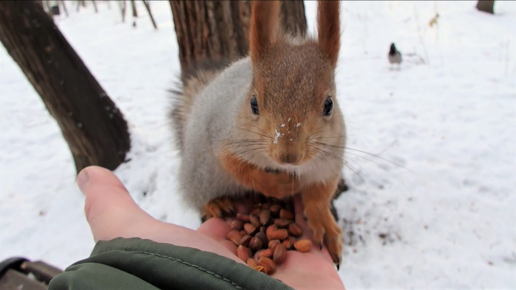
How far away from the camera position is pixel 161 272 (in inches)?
30.9

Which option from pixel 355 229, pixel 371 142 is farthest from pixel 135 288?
pixel 371 142

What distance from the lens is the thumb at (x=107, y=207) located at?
1.12 meters

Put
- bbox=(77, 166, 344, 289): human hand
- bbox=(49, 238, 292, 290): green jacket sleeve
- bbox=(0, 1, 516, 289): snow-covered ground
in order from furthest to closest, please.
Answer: bbox=(0, 1, 516, 289): snow-covered ground → bbox=(77, 166, 344, 289): human hand → bbox=(49, 238, 292, 290): green jacket sleeve

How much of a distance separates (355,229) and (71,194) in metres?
1.77

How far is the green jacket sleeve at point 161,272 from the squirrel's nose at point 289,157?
29 centimetres

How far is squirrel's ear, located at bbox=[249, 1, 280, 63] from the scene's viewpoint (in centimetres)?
114

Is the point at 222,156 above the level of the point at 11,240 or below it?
above

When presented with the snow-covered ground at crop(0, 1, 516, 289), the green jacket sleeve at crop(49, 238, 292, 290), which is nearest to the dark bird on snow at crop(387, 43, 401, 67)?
the snow-covered ground at crop(0, 1, 516, 289)

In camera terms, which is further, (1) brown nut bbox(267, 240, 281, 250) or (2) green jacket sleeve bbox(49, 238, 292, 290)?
(1) brown nut bbox(267, 240, 281, 250)

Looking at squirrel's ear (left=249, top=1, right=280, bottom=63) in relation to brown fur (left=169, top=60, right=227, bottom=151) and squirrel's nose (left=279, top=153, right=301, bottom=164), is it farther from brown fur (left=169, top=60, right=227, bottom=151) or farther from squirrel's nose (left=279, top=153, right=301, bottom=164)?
brown fur (left=169, top=60, right=227, bottom=151)

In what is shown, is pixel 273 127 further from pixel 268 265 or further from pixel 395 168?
pixel 395 168

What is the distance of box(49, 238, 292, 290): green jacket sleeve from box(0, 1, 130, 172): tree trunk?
1.67m

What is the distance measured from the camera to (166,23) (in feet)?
24.4

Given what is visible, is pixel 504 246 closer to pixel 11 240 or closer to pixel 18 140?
pixel 11 240
